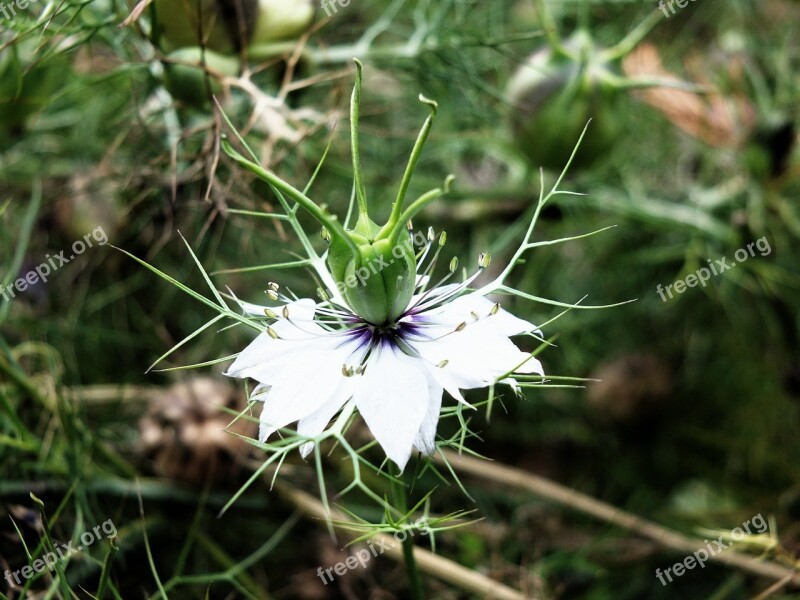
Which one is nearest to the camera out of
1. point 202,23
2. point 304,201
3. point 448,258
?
point 304,201

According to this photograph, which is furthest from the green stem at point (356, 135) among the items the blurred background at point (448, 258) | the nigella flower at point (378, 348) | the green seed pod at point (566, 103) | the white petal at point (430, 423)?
the green seed pod at point (566, 103)

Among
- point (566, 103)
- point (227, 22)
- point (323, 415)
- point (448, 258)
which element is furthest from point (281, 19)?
point (448, 258)

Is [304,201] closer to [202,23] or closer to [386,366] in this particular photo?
[386,366]

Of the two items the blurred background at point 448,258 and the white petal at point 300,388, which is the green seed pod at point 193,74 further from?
the white petal at point 300,388

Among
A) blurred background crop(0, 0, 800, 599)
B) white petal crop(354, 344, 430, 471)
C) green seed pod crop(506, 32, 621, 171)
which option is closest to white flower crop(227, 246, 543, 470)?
white petal crop(354, 344, 430, 471)

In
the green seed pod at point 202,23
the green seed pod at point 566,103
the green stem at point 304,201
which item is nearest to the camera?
the green stem at point 304,201

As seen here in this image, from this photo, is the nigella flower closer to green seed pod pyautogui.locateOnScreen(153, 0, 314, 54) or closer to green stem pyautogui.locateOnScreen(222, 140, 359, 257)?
green stem pyautogui.locateOnScreen(222, 140, 359, 257)

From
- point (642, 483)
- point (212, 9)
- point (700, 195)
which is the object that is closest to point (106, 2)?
point (212, 9)
